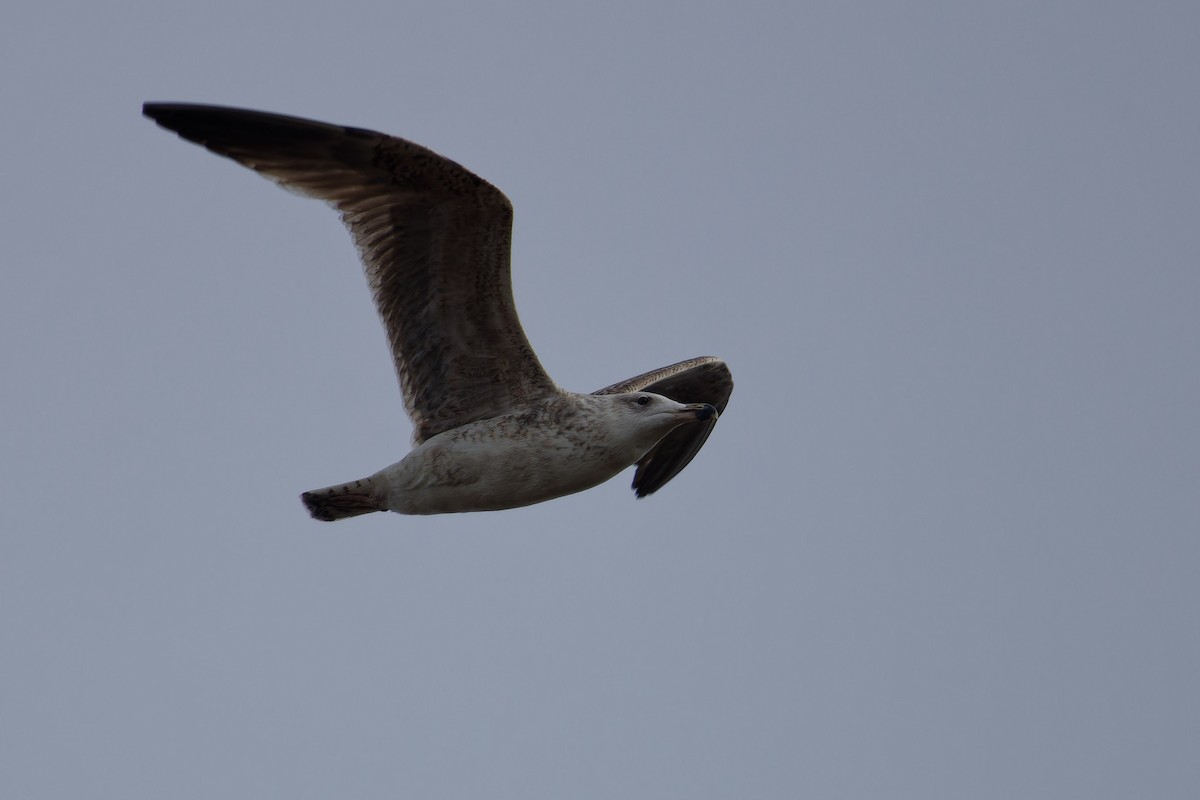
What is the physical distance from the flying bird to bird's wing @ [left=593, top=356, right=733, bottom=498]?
2.37 meters

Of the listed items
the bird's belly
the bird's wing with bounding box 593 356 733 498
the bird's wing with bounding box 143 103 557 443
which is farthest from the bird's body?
the bird's wing with bounding box 593 356 733 498

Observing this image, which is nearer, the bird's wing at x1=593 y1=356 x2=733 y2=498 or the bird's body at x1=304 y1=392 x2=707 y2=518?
the bird's body at x1=304 y1=392 x2=707 y2=518

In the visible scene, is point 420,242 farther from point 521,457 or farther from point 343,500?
point 343,500

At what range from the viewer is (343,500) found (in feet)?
40.9

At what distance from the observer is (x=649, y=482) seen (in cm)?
1544

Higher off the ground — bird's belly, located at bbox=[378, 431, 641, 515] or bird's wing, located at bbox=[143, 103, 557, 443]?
bird's wing, located at bbox=[143, 103, 557, 443]

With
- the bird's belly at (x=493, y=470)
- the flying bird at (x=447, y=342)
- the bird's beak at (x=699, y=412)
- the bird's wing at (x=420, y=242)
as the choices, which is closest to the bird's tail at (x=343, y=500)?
the flying bird at (x=447, y=342)

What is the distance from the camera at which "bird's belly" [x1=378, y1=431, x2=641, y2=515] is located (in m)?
12.0

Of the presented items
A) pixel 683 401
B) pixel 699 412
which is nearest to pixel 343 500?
pixel 699 412

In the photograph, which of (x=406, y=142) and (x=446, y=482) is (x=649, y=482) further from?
(x=406, y=142)

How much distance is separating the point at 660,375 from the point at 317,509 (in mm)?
3662

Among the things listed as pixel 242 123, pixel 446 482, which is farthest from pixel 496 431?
pixel 242 123

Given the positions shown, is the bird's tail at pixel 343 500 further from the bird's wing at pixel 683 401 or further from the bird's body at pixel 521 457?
the bird's wing at pixel 683 401

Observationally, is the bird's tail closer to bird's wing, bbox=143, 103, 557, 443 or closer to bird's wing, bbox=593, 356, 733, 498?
bird's wing, bbox=143, 103, 557, 443
